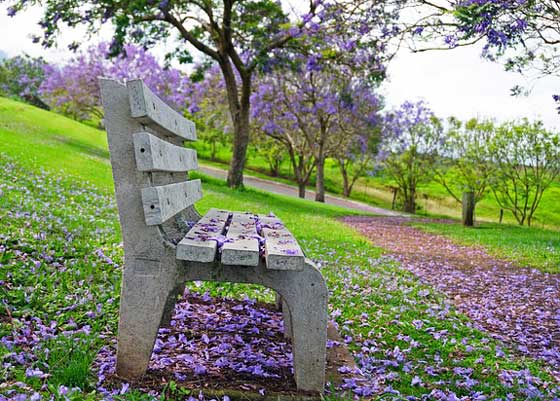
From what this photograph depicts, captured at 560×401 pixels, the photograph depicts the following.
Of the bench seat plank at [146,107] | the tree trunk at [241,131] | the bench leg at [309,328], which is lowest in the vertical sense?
the bench leg at [309,328]

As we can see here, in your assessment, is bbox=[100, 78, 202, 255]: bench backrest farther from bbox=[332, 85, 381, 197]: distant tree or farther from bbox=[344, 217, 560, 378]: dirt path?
bbox=[332, 85, 381, 197]: distant tree

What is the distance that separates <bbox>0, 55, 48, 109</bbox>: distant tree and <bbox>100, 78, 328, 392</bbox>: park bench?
56.8 m

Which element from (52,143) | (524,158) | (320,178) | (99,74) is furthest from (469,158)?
(99,74)

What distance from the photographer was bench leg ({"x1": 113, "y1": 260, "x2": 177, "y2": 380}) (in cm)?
291

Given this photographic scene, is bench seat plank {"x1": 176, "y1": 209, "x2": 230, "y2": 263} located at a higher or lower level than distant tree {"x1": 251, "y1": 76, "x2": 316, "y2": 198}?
lower

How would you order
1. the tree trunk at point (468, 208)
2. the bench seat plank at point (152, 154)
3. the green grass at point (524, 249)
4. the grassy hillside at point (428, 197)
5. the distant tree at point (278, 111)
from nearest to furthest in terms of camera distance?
the bench seat plank at point (152, 154), the green grass at point (524, 249), the tree trunk at point (468, 208), the distant tree at point (278, 111), the grassy hillside at point (428, 197)

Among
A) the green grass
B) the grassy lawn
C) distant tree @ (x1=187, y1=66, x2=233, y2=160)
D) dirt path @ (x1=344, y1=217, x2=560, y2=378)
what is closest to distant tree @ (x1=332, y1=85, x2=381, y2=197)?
distant tree @ (x1=187, y1=66, x2=233, y2=160)

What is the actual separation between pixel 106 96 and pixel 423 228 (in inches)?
681

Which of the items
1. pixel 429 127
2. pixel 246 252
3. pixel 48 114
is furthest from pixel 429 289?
pixel 48 114

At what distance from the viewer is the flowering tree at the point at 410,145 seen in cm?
3294

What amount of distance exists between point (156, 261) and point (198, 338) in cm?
109

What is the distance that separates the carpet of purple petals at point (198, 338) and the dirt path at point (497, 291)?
1.14 feet

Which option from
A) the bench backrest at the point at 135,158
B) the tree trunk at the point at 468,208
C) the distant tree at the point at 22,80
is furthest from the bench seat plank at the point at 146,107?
the distant tree at the point at 22,80

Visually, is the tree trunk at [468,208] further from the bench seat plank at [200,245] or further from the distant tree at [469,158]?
the bench seat plank at [200,245]
